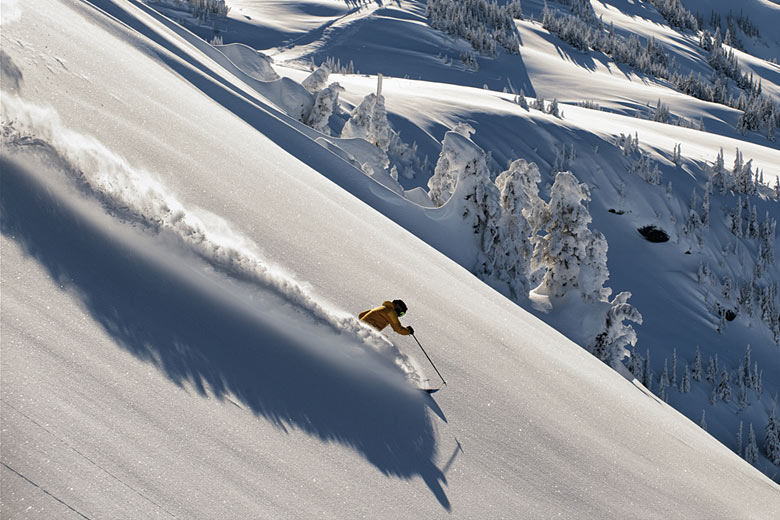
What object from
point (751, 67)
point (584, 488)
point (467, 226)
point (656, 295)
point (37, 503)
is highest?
point (751, 67)

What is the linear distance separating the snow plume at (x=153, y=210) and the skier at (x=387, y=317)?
98mm

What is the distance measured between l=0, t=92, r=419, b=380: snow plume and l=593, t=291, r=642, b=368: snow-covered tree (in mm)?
11722

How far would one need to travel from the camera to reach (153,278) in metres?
4.01

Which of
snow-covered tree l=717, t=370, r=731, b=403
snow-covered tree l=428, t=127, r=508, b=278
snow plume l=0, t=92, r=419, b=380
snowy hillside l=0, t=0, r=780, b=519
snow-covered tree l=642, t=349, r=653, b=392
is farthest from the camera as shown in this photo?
snow-covered tree l=717, t=370, r=731, b=403

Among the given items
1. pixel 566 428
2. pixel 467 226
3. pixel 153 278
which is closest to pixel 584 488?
pixel 566 428

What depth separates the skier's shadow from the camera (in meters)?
3.55

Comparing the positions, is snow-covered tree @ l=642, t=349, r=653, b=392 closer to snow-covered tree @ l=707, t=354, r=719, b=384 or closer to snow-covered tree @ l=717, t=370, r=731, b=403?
snow-covered tree @ l=707, t=354, r=719, b=384

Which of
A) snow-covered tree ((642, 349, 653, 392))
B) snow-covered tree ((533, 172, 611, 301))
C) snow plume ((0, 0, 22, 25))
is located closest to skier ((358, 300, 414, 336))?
snow plume ((0, 0, 22, 25))

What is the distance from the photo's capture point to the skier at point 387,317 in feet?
16.0

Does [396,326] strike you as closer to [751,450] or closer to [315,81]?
[751,450]

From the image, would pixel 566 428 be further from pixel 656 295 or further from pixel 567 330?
pixel 656 295

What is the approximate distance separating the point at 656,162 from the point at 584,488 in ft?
98.4

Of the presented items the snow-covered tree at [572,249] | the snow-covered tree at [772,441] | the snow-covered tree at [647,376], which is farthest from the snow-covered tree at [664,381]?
the snow-covered tree at [572,249]

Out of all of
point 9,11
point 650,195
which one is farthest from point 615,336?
point 650,195
